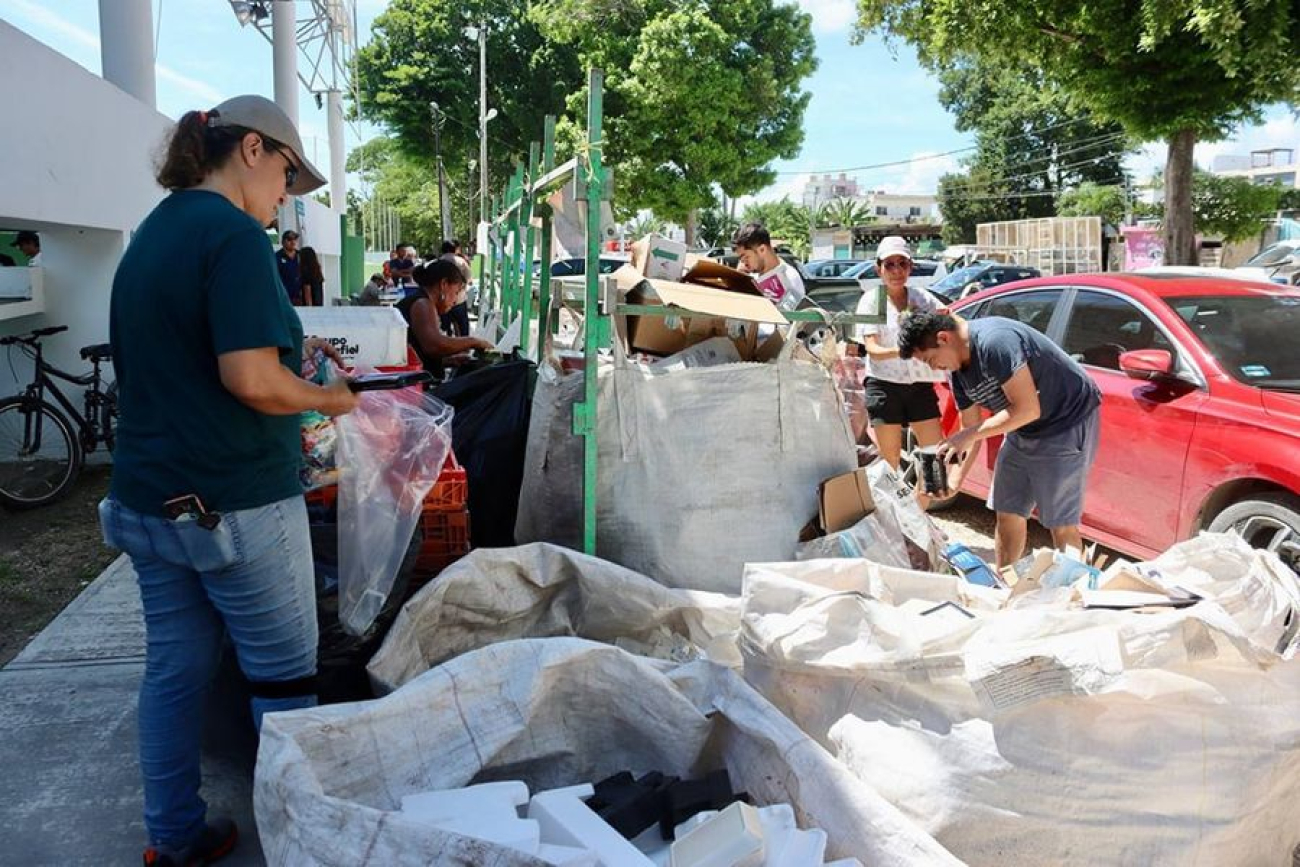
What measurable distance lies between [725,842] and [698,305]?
1.86 metres

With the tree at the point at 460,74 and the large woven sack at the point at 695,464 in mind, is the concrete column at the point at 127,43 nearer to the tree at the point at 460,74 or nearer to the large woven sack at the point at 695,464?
the large woven sack at the point at 695,464

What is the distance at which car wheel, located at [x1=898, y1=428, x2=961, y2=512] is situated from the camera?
18.7 ft

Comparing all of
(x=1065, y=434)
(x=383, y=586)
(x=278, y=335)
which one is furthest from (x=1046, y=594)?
(x=278, y=335)

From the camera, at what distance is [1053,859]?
6.90 feet

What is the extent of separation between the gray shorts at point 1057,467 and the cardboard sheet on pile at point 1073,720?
5.37 ft

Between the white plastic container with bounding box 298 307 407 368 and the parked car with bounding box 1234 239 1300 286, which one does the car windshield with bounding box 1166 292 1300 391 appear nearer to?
the white plastic container with bounding box 298 307 407 368

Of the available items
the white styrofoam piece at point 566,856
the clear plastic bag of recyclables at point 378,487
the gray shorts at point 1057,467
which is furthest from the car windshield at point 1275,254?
the white styrofoam piece at point 566,856

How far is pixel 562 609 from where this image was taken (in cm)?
287

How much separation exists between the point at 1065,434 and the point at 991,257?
3244cm

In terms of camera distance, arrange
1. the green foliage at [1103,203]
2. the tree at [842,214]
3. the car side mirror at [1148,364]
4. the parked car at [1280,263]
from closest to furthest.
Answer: the car side mirror at [1148,364] → the parked car at [1280,263] → the green foliage at [1103,203] → the tree at [842,214]

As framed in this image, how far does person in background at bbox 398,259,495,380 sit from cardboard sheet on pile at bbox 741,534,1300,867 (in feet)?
10.5

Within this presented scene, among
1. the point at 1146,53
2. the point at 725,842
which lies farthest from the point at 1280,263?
the point at 725,842

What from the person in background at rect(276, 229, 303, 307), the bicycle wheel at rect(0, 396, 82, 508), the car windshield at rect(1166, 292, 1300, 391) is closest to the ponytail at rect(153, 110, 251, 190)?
the car windshield at rect(1166, 292, 1300, 391)

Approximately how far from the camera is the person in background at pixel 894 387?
5.45 metres
